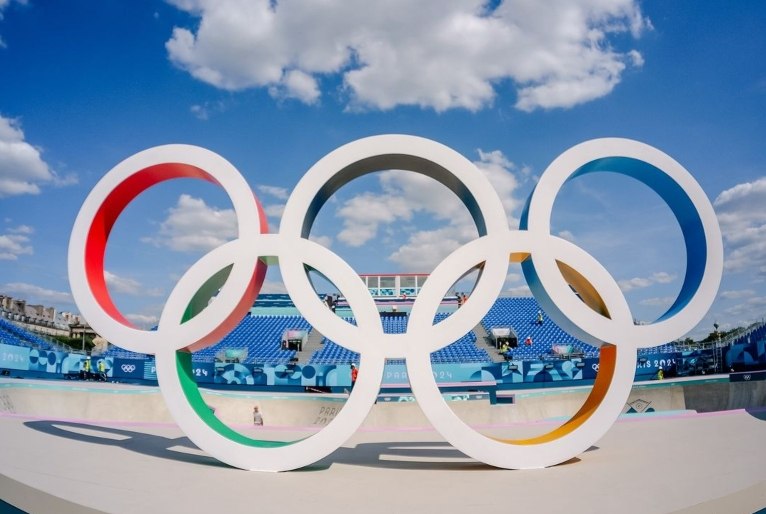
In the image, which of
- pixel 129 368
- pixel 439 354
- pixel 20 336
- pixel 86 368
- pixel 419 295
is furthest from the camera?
pixel 20 336

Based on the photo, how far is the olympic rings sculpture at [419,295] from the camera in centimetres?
709

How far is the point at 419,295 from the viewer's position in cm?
720

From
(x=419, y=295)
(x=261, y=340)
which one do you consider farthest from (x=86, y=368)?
(x=419, y=295)

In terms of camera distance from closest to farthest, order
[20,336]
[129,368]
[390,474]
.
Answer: [390,474] → [129,368] → [20,336]

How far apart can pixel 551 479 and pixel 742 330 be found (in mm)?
33610

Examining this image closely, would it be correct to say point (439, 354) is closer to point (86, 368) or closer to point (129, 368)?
point (129, 368)

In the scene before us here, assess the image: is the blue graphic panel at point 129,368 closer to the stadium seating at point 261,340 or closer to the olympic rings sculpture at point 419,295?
the stadium seating at point 261,340

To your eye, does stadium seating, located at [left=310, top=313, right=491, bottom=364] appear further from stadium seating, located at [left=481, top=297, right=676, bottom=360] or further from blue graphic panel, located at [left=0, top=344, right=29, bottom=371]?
Result: blue graphic panel, located at [left=0, top=344, right=29, bottom=371]

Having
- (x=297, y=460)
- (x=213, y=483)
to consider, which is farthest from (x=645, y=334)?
(x=213, y=483)

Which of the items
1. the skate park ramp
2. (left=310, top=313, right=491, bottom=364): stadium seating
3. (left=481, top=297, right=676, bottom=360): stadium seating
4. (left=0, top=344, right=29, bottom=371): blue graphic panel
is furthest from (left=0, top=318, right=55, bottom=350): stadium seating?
(left=481, top=297, right=676, bottom=360): stadium seating

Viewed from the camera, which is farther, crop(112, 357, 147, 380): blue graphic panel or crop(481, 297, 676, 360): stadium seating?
crop(481, 297, 676, 360): stadium seating

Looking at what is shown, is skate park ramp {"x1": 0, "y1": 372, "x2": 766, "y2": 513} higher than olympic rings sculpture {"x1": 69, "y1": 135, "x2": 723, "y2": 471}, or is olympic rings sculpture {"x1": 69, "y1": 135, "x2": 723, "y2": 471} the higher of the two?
olympic rings sculpture {"x1": 69, "y1": 135, "x2": 723, "y2": 471}

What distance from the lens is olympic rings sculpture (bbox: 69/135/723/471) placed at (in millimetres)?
7090

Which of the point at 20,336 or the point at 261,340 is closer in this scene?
the point at 261,340
